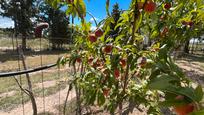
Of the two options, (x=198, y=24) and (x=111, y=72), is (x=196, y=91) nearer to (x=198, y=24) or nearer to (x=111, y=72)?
(x=111, y=72)

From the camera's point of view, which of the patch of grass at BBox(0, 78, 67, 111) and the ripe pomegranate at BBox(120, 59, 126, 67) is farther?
the patch of grass at BBox(0, 78, 67, 111)

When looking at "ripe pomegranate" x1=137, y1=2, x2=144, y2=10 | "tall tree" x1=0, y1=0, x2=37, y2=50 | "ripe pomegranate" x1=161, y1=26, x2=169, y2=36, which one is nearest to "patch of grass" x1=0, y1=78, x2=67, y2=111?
"ripe pomegranate" x1=161, y1=26, x2=169, y2=36

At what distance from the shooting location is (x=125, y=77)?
1602 millimetres

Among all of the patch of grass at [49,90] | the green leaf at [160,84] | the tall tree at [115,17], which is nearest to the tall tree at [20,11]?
the patch of grass at [49,90]

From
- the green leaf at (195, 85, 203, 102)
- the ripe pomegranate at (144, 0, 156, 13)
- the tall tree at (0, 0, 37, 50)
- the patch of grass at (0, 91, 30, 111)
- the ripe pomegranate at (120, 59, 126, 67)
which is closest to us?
the green leaf at (195, 85, 203, 102)

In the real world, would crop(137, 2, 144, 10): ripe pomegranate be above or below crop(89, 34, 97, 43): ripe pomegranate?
above

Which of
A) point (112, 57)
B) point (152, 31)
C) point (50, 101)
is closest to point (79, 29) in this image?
point (112, 57)

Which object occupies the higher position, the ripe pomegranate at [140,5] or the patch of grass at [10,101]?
the ripe pomegranate at [140,5]

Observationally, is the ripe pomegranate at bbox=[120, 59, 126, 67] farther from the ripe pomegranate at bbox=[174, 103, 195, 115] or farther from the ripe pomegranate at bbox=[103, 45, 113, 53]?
the ripe pomegranate at bbox=[174, 103, 195, 115]

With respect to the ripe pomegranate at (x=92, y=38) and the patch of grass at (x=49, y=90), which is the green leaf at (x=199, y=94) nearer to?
the ripe pomegranate at (x=92, y=38)

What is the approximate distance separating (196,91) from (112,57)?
3.51 ft

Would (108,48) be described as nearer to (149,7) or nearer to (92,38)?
(92,38)

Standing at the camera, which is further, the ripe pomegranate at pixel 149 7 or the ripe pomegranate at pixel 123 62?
the ripe pomegranate at pixel 123 62

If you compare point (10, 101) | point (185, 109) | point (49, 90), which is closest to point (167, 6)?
point (185, 109)
